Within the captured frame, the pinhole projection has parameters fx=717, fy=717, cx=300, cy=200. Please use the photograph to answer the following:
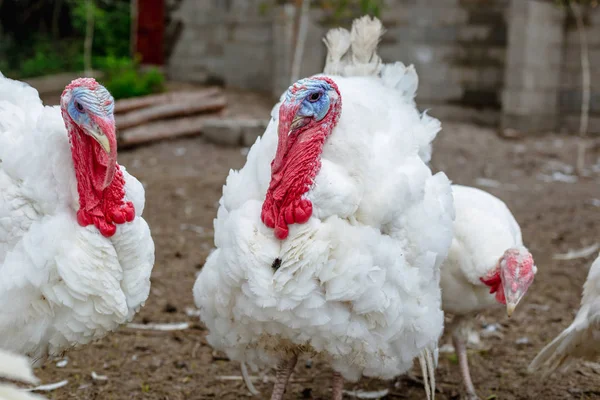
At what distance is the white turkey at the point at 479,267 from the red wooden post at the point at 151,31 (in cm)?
974

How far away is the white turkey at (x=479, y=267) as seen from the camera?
140 inches

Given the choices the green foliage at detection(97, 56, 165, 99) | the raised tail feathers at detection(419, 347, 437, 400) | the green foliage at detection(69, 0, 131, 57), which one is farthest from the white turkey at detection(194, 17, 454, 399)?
the green foliage at detection(69, 0, 131, 57)

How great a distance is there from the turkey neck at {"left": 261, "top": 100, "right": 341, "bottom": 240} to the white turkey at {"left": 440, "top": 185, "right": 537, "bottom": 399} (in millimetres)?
1198

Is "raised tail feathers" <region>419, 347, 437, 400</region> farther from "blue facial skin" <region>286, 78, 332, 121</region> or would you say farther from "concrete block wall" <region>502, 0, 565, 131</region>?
"concrete block wall" <region>502, 0, 565, 131</region>

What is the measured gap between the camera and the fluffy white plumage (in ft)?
12.3

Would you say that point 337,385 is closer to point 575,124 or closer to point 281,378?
point 281,378

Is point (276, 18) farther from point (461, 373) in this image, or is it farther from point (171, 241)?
point (461, 373)

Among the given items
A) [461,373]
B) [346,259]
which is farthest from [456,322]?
[346,259]

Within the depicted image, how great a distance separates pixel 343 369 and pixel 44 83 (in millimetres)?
10197

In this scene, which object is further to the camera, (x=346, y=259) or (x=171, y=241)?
(x=171, y=241)

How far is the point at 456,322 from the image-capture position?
13.4 ft

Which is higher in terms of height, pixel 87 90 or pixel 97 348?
pixel 87 90

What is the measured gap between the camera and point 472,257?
376cm

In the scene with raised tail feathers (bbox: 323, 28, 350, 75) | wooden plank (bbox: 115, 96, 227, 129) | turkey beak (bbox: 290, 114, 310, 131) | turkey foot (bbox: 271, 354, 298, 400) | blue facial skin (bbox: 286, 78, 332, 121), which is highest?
raised tail feathers (bbox: 323, 28, 350, 75)
